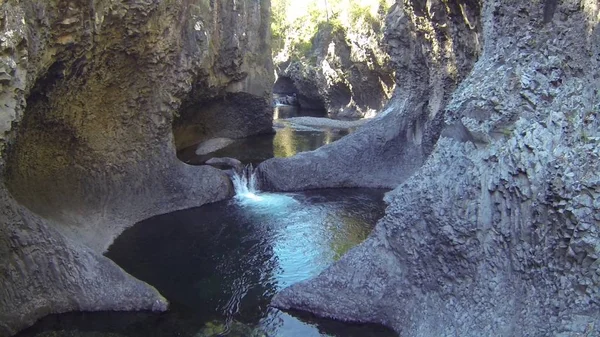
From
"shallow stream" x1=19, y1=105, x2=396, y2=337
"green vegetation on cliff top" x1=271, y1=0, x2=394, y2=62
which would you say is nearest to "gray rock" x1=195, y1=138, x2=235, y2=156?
"shallow stream" x1=19, y1=105, x2=396, y2=337

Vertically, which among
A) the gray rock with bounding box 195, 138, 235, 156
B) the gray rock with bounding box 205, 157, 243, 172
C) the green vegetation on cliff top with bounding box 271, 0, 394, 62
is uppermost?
the green vegetation on cliff top with bounding box 271, 0, 394, 62

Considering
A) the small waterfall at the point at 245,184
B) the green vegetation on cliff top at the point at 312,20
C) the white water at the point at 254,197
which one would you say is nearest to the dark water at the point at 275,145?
the small waterfall at the point at 245,184

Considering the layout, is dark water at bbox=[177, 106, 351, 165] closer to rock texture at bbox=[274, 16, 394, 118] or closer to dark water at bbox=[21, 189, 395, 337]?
dark water at bbox=[21, 189, 395, 337]

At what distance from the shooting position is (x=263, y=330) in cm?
834

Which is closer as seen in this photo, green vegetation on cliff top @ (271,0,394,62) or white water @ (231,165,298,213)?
white water @ (231,165,298,213)

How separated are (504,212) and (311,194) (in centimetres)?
890

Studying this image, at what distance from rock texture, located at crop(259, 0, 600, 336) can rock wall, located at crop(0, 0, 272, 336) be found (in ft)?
12.5

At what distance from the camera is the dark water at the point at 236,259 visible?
8.45 metres

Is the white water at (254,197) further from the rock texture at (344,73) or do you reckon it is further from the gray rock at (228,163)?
the rock texture at (344,73)

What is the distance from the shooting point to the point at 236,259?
36.0ft

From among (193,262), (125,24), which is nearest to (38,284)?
(193,262)

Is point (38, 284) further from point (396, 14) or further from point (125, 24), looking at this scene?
point (396, 14)

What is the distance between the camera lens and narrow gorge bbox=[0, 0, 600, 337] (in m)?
7.08

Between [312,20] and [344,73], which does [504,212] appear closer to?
[344,73]
